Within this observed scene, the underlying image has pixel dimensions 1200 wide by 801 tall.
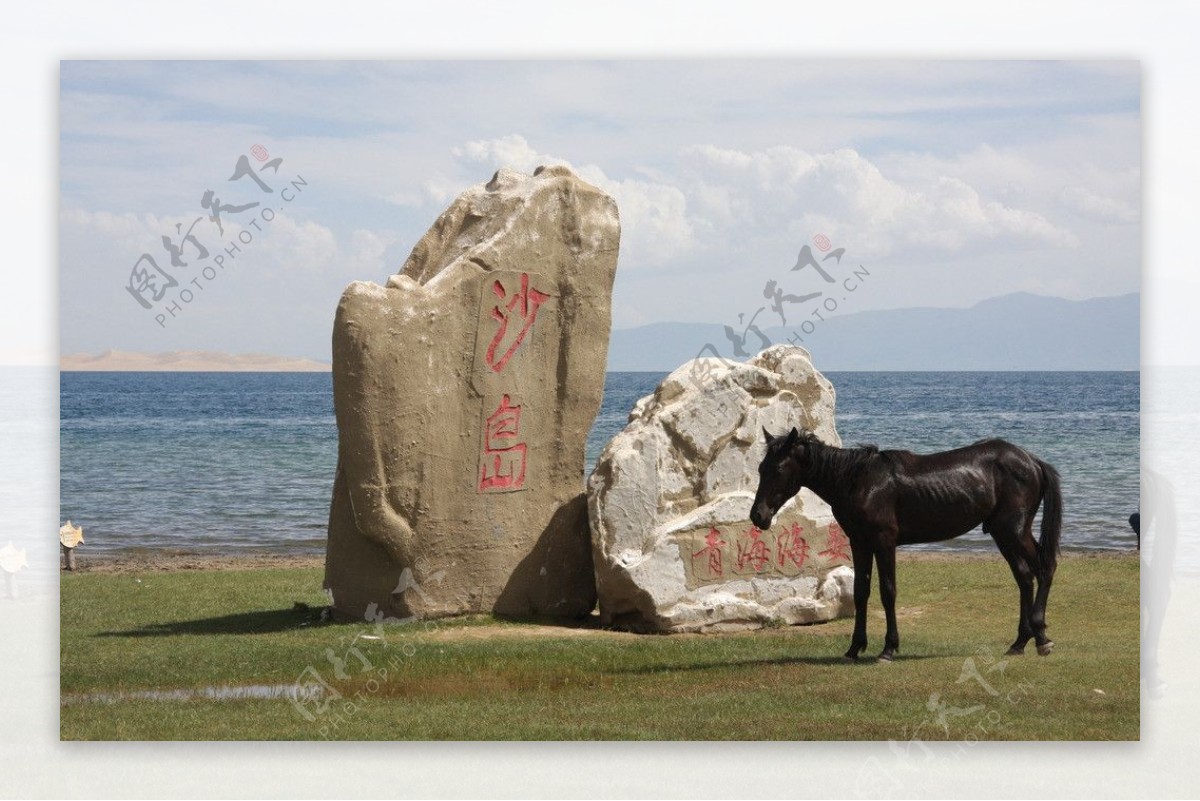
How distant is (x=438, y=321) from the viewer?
15.7 m

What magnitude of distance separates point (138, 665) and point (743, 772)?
5801 mm

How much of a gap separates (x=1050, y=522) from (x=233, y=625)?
8240 mm

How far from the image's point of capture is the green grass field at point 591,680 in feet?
41.1

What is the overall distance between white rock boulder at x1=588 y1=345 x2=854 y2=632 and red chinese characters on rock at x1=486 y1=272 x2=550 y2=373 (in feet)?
4.51

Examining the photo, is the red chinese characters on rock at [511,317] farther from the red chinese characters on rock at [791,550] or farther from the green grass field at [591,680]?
the red chinese characters on rock at [791,550]

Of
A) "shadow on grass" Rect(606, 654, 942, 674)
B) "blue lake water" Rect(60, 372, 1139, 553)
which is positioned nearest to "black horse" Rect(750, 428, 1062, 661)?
"shadow on grass" Rect(606, 654, 942, 674)

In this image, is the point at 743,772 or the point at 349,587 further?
the point at 349,587

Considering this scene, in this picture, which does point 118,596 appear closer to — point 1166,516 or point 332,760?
point 332,760

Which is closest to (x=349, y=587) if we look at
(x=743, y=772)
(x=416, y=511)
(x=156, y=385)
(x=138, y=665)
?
(x=416, y=511)

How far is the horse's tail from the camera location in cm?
1366

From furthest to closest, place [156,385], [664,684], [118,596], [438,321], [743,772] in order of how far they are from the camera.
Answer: [156,385] → [118,596] → [438,321] → [664,684] → [743,772]

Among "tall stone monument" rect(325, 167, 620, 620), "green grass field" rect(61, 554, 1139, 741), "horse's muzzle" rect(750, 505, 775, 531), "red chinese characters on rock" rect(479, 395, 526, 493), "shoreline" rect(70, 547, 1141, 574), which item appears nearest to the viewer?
"green grass field" rect(61, 554, 1139, 741)

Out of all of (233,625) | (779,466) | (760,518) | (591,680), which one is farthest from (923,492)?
(233,625)

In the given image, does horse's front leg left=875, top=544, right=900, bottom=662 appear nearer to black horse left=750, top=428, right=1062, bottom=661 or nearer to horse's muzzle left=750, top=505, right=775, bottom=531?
black horse left=750, top=428, right=1062, bottom=661
